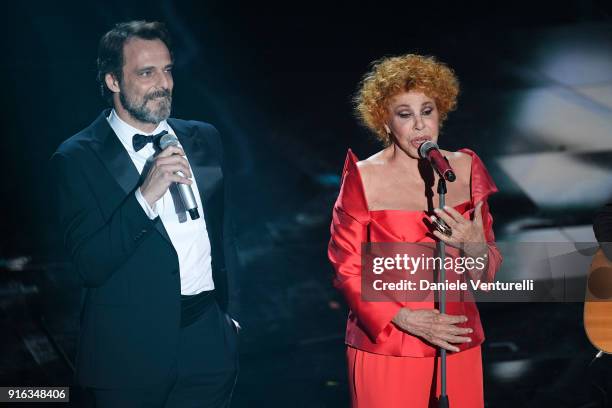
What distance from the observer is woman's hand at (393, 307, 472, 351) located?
2734mm

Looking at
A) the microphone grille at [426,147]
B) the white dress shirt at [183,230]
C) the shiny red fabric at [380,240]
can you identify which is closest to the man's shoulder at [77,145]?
the white dress shirt at [183,230]

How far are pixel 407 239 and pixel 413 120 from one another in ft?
1.31

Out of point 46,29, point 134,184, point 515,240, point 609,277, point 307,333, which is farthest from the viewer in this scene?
point 515,240

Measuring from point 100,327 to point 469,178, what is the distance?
52.9 inches

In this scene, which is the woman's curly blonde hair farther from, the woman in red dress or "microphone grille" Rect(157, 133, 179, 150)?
"microphone grille" Rect(157, 133, 179, 150)

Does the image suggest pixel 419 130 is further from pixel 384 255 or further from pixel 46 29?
pixel 46 29

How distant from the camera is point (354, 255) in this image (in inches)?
112

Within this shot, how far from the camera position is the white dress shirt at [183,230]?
9.35 feet

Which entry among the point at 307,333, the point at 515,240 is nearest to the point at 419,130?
the point at 307,333

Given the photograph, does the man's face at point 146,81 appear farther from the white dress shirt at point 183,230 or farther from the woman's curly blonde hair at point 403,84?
the woman's curly blonde hair at point 403,84

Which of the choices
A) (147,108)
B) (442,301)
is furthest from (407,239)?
(147,108)

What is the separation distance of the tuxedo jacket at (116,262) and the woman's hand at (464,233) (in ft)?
2.71

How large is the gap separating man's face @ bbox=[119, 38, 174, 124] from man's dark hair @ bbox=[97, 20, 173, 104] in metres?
0.02

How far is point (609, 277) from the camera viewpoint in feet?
13.1
